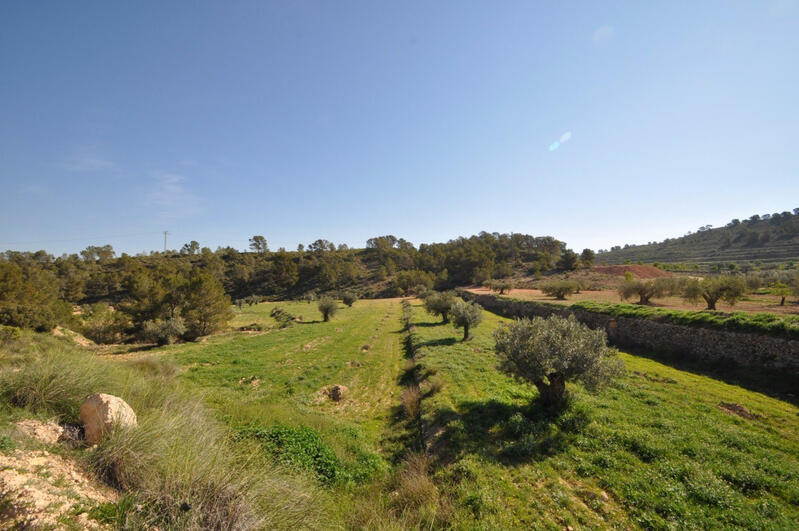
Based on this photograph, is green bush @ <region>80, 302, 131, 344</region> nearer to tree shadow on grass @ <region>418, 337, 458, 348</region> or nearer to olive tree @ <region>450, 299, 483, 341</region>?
tree shadow on grass @ <region>418, 337, 458, 348</region>

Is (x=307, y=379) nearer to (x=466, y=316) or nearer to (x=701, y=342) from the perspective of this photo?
(x=466, y=316)

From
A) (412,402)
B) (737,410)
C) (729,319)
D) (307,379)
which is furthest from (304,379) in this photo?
(729,319)

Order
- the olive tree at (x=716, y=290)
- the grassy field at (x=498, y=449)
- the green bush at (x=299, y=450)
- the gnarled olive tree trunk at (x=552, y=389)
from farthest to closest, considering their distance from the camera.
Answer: the olive tree at (x=716, y=290) → the gnarled olive tree trunk at (x=552, y=389) → the green bush at (x=299, y=450) → the grassy field at (x=498, y=449)

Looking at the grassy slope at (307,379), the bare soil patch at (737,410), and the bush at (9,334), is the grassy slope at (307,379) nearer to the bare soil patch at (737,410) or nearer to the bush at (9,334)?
the bush at (9,334)

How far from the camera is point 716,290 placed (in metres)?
27.5

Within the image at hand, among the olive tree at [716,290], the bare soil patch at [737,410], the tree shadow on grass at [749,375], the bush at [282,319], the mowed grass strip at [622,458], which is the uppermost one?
the olive tree at [716,290]

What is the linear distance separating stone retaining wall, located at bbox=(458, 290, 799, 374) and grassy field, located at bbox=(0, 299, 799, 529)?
348cm

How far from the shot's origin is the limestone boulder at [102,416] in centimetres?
550

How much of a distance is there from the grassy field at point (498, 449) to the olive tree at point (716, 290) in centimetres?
1811

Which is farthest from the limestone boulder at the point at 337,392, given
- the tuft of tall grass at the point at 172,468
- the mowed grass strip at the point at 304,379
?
the tuft of tall grass at the point at 172,468

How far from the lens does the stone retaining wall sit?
1505 cm

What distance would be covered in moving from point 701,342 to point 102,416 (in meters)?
31.2

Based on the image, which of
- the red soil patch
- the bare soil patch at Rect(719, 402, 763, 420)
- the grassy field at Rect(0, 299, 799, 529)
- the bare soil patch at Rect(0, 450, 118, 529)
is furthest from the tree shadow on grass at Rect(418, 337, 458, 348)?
the red soil patch

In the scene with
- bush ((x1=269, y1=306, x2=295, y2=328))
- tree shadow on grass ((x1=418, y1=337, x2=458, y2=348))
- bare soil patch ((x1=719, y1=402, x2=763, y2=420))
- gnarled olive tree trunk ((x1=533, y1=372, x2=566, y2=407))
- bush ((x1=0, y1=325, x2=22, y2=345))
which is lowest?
bare soil patch ((x1=719, y1=402, x2=763, y2=420))
